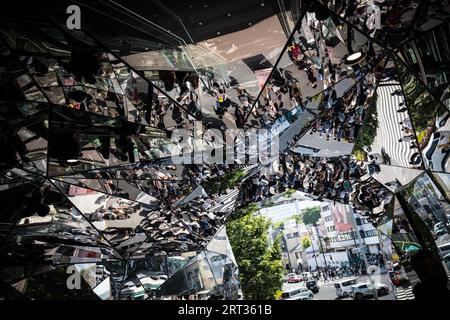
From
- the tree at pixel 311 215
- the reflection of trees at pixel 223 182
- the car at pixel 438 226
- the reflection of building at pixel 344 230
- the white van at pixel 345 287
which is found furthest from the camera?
the tree at pixel 311 215

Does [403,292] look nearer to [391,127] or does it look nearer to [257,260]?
[391,127]

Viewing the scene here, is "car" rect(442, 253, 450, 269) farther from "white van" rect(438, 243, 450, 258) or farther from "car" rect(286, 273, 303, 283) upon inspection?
"car" rect(286, 273, 303, 283)

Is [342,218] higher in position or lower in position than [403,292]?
higher

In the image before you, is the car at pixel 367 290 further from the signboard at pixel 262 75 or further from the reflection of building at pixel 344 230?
the signboard at pixel 262 75

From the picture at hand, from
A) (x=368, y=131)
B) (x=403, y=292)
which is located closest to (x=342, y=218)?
(x=403, y=292)

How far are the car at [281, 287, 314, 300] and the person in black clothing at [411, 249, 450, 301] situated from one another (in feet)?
52.7

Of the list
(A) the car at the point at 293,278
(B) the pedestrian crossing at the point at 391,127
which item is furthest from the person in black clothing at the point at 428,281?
(A) the car at the point at 293,278

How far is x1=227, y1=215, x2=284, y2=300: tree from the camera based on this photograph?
61.4 ft

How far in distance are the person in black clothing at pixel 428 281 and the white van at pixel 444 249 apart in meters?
6.07

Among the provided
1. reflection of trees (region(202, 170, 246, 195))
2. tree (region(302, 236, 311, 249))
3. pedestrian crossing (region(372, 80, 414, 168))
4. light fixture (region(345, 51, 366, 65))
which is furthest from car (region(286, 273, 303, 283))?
light fixture (region(345, 51, 366, 65))

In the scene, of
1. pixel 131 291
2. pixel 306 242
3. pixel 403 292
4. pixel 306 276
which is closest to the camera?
pixel 403 292

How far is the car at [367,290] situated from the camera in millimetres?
14058

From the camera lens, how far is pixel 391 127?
22.5 feet

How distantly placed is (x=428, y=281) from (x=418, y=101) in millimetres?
4196
